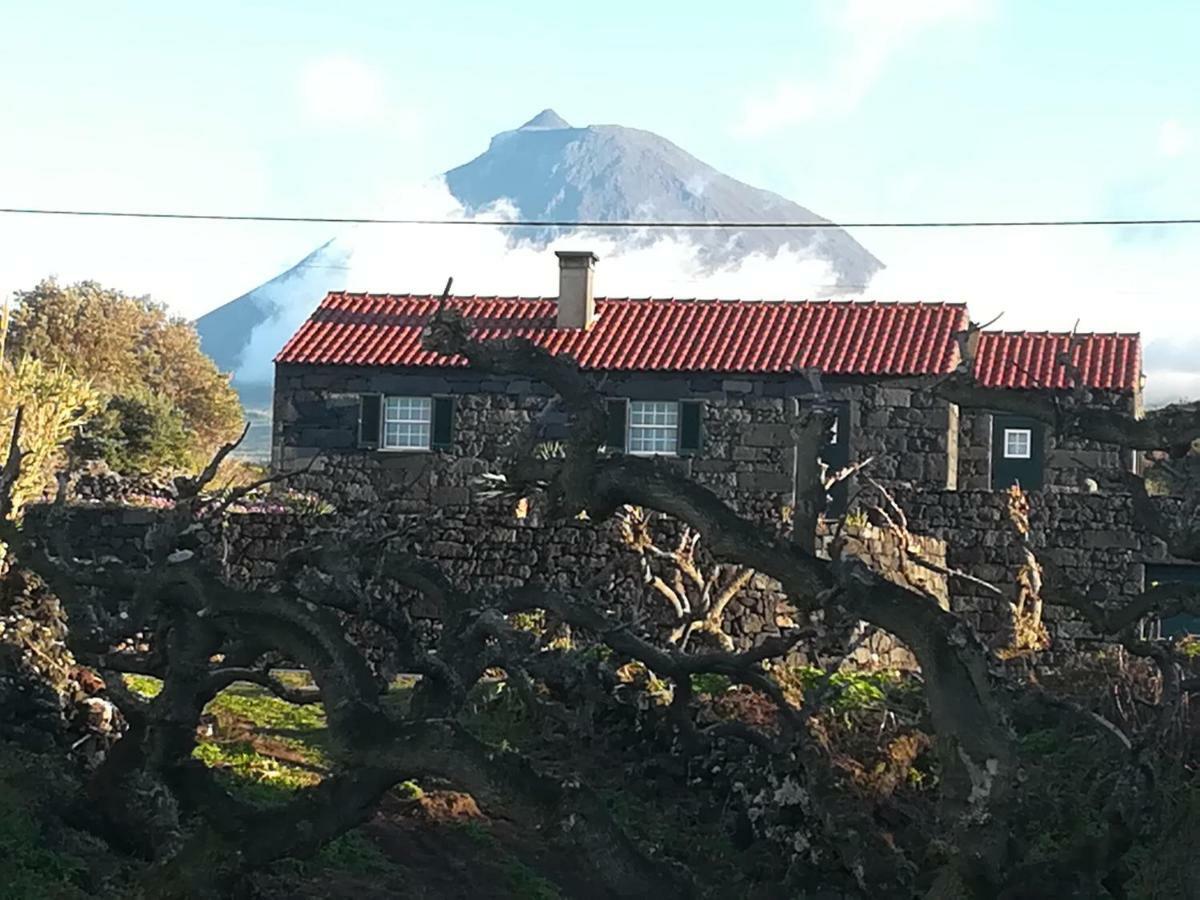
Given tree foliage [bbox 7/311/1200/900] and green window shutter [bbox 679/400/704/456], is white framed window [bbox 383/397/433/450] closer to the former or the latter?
green window shutter [bbox 679/400/704/456]

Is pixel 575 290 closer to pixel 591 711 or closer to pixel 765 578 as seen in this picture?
pixel 765 578

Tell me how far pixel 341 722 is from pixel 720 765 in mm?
7165

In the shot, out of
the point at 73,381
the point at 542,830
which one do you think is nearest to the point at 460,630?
the point at 542,830

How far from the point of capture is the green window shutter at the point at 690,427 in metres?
28.0

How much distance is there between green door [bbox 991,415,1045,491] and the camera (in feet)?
A: 96.6

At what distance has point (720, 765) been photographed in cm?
1430

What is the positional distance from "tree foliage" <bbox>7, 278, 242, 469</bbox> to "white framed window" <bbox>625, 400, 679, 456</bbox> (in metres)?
11.9

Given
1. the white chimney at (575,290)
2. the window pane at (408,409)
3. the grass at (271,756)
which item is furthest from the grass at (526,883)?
the white chimney at (575,290)

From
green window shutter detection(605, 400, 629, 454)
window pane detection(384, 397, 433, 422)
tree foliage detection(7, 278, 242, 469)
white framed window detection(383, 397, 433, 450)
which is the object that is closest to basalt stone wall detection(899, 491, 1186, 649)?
green window shutter detection(605, 400, 629, 454)

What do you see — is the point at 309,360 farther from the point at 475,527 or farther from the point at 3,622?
the point at 3,622

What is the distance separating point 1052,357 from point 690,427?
6.59m

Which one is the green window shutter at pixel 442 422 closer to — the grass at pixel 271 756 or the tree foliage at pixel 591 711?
the grass at pixel 271 756

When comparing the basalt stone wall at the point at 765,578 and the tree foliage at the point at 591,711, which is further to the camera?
the basalt stone wall at the point at 765,578

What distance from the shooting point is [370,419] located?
2905 centimetres
